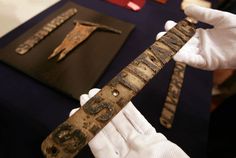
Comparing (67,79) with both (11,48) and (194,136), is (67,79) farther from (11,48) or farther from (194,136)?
(194,136)

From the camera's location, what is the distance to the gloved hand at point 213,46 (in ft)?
1.70

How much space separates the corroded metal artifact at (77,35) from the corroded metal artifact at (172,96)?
0.74 feet

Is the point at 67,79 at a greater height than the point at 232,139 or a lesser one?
greater

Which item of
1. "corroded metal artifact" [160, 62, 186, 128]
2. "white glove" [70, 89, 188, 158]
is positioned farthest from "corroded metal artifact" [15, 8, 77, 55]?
"corroded metal artifact" [160, 62, 186, 128]

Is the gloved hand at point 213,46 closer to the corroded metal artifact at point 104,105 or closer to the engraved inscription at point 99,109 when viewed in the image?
the corroded metal artifact at point 104,105

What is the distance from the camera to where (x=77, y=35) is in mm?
644

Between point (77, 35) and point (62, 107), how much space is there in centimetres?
24

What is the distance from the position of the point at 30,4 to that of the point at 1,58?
32 cm

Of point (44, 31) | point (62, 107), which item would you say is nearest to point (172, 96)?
point (62, 107)

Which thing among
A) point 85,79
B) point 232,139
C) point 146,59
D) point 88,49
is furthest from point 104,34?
point 232,139

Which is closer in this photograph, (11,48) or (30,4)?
(11,48)

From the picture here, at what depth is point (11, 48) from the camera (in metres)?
0.59

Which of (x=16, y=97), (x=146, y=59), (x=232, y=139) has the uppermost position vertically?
Result: (x=146, y=59)

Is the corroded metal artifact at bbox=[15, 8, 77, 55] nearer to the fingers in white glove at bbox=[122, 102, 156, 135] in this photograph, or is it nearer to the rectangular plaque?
the rectangular plaque
